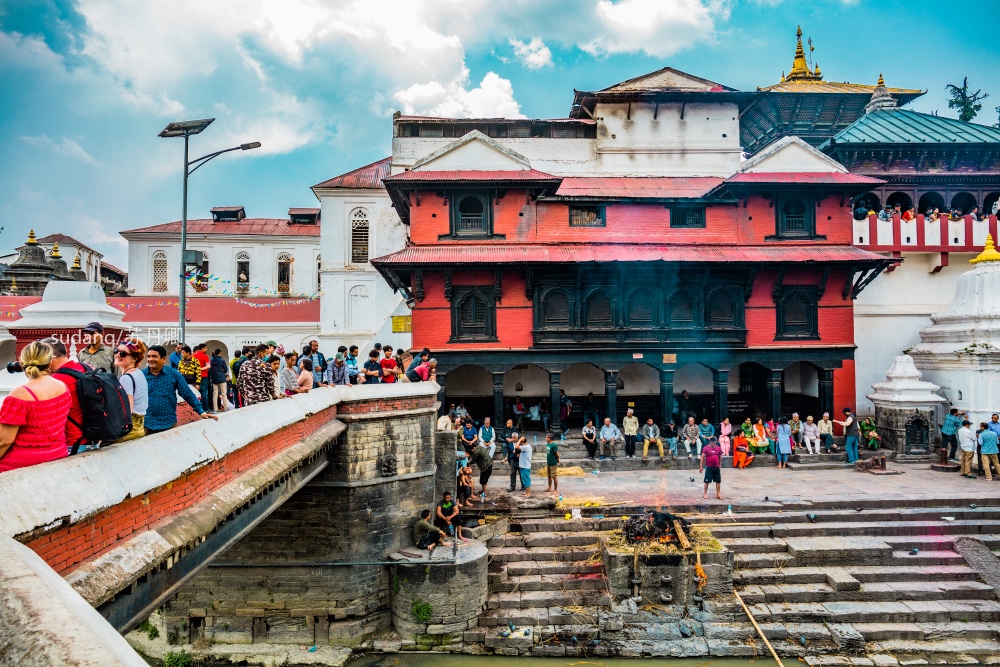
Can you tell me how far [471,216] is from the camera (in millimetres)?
20766

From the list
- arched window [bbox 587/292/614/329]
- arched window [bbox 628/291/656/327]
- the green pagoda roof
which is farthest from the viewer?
the green pagoda roof

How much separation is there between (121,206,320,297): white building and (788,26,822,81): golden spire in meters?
36.2

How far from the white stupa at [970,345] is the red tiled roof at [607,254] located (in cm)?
394

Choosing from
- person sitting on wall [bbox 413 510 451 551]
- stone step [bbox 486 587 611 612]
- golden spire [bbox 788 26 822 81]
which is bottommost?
stone step [bbox 486 587 611 612]

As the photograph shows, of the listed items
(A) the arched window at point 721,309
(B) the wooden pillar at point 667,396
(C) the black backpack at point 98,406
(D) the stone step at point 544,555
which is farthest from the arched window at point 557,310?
(C) the black backpack at point 98,406

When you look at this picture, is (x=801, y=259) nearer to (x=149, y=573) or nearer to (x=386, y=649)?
(x=386, y=649)

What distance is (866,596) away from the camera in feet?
39.6

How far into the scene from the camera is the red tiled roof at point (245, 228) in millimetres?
40225

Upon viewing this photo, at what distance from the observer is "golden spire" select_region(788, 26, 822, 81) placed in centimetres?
4183

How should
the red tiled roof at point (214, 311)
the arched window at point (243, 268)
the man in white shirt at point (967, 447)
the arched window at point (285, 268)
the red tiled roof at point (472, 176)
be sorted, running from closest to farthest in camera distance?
1. the man in white shirt at point (967, 447)
2. the red tiled roof at point (472, 176)
3. the red tiled roof at point (214, 311)
4. the arched window at point (243, 268)
5. the arched window at point (285, 268)

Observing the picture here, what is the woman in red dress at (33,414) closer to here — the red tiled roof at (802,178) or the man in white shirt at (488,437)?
the man in white shirt at (488,437)

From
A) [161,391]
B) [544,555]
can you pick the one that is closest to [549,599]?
[544,555]

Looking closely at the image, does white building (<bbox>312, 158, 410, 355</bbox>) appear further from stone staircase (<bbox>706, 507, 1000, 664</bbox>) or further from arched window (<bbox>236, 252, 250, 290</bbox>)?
stone staircase (<bbox>706, 507, 1000, 664</bbox>)

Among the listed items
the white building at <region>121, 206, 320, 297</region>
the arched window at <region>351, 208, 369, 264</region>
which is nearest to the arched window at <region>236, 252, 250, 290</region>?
the white building at <region>121, 206, 320, 297</region>
